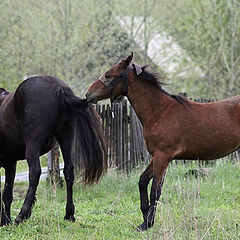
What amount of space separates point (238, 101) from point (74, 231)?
2.44 metres

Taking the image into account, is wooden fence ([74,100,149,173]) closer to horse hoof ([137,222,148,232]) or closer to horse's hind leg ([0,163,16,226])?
horse's hind leg ([0,163,16,226])

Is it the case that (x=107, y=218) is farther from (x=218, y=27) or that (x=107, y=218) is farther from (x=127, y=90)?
(x=218, y=27)

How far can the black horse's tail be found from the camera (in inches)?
222

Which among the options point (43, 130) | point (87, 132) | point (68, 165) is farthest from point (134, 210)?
point (43, 130)

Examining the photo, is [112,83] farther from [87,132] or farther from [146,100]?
[87,132]

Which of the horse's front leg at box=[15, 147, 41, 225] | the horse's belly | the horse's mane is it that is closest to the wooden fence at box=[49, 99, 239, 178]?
the horse's mane

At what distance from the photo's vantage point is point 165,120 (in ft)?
18.3

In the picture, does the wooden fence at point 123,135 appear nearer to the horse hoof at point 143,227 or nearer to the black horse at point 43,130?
the black horse at point 43,130

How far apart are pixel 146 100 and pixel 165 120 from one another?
345 mm

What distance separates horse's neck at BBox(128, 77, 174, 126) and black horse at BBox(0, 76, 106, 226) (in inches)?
21.5

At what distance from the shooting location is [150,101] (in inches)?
225

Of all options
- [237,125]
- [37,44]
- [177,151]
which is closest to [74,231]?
[177,151]

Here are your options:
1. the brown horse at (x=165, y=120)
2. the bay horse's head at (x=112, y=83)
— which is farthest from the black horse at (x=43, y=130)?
the brown horse at (x=165, y=120)

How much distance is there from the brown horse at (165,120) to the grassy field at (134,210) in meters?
0.38
